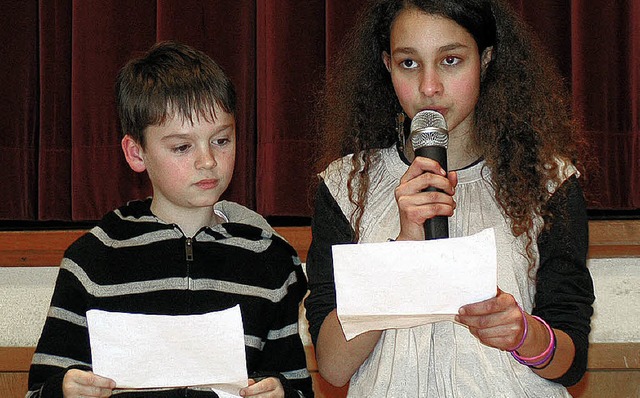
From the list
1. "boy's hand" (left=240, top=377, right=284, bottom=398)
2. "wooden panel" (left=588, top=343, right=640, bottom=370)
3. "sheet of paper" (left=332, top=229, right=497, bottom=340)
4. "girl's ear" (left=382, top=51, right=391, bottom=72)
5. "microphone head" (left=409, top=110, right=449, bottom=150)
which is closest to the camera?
"sheet of paper" (left=332, top=229, right=497, bottom=340)

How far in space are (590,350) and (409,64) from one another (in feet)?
3.57

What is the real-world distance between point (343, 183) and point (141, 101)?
412mm

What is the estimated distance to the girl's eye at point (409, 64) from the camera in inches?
59.7

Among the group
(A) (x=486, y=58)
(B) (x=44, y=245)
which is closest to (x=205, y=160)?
(A) (x=486, y=58)

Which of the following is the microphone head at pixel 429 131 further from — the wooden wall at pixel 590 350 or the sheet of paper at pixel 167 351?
the wooden wall at pixel 590 350

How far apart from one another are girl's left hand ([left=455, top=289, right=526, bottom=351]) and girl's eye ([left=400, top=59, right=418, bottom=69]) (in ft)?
1.43

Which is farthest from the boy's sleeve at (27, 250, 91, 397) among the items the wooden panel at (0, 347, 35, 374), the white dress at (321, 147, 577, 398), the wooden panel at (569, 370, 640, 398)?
the wooden panel at (569, 370, 640, 398)

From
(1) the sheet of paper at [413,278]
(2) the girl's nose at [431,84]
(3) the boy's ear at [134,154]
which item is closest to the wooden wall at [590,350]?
(3) the boy's ear at [134,154]

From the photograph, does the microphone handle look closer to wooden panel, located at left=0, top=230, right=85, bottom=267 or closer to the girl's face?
the girl's face

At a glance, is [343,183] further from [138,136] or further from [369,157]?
[138,136]

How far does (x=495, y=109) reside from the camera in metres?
1.63

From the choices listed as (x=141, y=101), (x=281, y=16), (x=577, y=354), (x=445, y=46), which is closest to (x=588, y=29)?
(x=281, y=16)

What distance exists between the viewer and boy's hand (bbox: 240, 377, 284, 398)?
1.43 m

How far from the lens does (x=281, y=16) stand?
94.4 inches
